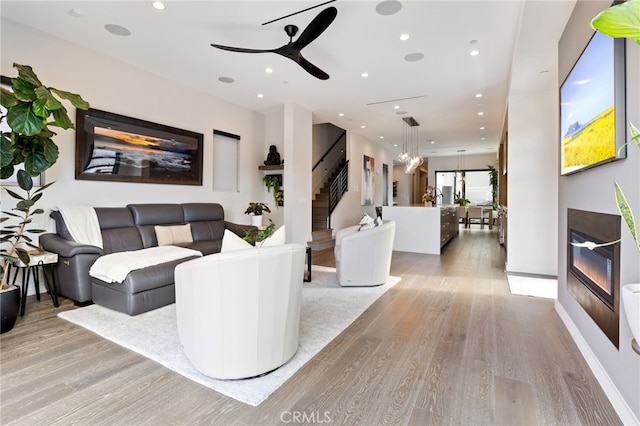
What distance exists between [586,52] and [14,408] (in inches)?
166

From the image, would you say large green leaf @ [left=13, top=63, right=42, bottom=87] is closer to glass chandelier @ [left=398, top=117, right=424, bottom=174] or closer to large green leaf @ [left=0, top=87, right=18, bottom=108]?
large green leaf @ [left=0, top=87, right=18, bottom=108]

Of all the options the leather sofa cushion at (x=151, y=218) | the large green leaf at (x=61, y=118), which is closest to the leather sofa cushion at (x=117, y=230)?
the leather sofa cushion at (x=151, y=218)

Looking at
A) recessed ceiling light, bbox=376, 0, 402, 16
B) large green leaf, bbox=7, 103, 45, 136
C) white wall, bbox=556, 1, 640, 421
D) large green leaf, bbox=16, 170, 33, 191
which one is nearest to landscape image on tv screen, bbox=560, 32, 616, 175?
white wall, bbox=556, 1, 640, 421

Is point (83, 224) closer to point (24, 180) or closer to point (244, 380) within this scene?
point (24, 180)

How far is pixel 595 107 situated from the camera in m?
2.00

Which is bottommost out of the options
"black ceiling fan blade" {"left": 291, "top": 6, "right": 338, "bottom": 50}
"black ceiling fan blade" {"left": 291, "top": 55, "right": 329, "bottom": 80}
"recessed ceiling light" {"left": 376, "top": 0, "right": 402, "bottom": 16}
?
"black ceiling fan blade" {"left": 291, "top": 55, "right": 329, "bottom": 80}

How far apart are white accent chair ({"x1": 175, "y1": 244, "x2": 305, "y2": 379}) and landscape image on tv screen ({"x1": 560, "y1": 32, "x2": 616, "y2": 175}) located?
1981mm

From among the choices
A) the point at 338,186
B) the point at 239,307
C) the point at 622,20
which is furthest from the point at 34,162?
the point at 338,186

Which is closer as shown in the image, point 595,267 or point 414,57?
point 595,267

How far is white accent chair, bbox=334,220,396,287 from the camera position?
3.87m

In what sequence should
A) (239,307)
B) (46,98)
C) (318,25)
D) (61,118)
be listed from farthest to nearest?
(318,25)
(61,118)
(46,98)
(239,307)

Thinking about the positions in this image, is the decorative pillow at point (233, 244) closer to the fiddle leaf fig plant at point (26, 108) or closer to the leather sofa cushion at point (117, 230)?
the fiddle leaf fig plant at point (26, 108)

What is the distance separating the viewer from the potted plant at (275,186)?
666 centimetres

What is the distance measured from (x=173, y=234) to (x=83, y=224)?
1.10 m
